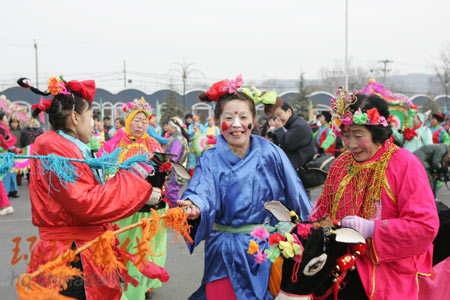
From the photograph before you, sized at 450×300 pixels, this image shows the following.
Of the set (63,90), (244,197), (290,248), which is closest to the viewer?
(290,248)

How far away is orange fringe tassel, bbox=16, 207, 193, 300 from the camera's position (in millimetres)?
1522

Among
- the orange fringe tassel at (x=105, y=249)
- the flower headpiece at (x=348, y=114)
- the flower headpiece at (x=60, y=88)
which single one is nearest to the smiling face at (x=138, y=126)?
the flower headpiece at (x=60, y=88)

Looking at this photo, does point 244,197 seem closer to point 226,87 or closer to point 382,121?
point 226,87

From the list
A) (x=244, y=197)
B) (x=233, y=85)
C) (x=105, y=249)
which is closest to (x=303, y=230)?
(x=244, y=197)

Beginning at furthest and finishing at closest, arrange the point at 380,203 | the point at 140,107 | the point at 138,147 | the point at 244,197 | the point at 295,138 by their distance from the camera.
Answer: the point at 295,138
the point at 140,107
the point at 138,147
the point at 244,197
the point at 380,203

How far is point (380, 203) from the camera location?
7.54ft

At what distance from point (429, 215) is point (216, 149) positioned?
1.42 m

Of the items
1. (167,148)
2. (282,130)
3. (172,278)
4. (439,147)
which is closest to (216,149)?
(172,278)

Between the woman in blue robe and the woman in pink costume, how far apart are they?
38 cm

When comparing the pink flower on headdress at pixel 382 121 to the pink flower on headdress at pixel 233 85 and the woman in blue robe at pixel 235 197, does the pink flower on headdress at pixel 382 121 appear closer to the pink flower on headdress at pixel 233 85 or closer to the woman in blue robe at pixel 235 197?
the woman in blue robe at pixel 235 197

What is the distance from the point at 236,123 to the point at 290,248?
3.64ft

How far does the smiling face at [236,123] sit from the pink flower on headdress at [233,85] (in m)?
0.09

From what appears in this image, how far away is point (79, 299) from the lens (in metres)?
2.57

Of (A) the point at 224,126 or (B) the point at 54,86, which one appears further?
(A) the point at 224,126
